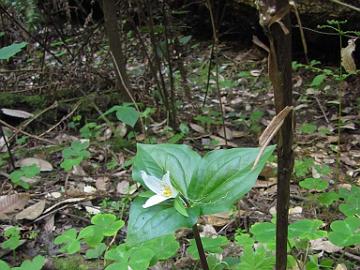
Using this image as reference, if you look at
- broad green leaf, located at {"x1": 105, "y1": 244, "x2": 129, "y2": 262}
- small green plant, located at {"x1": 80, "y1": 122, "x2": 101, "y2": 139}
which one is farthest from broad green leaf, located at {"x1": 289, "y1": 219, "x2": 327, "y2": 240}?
small green plant, located at {"x1": 80, "y1": 122, "x2": 101, "y2": 139}

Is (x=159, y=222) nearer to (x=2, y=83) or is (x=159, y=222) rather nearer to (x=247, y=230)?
(x=247, y=230)

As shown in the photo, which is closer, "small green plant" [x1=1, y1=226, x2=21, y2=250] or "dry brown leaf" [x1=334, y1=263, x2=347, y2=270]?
"dry brown leaf" [x1=334, y1=263, x2=347, y2=270]

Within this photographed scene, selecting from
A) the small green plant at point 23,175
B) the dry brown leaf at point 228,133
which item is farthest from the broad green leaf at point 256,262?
the dry brown leaf at point 228,133

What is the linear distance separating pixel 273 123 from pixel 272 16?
0.64 feet

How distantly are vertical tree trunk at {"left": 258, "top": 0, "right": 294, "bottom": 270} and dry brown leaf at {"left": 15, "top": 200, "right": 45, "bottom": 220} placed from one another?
4.63 feet

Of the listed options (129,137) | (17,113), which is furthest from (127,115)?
(17,113)

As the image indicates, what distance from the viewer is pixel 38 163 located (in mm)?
2713

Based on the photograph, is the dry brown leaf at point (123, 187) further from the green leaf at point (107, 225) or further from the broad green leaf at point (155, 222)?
the broad green leaf at point (155, 222)

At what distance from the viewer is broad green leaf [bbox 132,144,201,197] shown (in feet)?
4.01

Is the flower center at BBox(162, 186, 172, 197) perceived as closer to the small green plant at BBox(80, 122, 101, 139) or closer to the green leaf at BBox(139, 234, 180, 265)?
the green leaf at BBox(139, 234, 180, 265)

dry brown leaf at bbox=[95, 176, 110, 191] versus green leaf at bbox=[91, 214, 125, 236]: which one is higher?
green leaf at bbox=[91, 214, 125, 236]

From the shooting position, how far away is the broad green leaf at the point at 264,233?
4.82ft

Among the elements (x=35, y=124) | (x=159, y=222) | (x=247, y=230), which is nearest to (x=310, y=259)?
(x=247, y=230)

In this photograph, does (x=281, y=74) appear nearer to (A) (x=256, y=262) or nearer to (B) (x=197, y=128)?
(A) (x=256, y=262)
